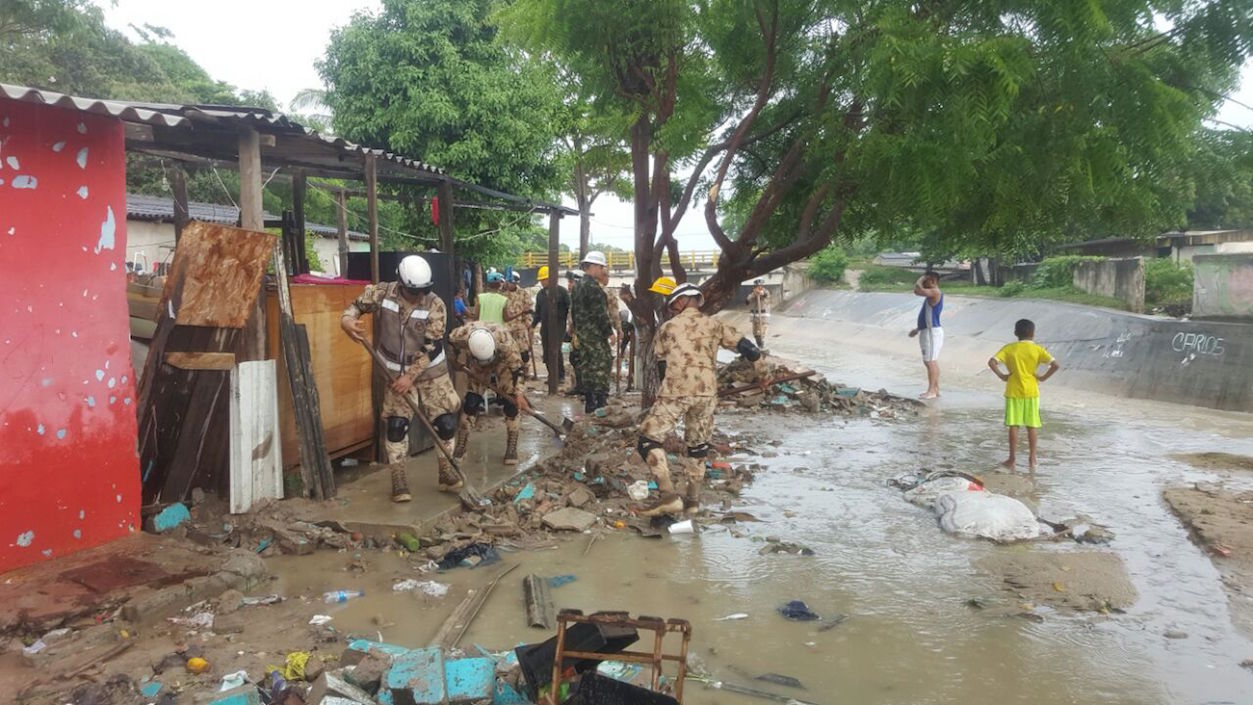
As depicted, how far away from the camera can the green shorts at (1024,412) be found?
781 centimetres

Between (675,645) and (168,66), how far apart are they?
107ft

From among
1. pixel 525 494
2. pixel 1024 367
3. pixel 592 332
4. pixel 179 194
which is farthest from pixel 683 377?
pixel 179 194

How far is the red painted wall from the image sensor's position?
454cm

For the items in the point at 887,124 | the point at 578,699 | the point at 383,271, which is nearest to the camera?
the point at 578,699

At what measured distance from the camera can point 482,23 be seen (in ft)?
51.4

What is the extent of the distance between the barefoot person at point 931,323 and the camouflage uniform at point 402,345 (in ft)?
25.5

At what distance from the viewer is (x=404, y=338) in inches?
251

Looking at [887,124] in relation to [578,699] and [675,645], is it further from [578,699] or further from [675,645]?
[578,699]

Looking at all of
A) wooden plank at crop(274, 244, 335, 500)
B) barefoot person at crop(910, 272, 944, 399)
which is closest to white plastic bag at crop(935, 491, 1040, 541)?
wooden plank at crop(274, 244, 335, 500)

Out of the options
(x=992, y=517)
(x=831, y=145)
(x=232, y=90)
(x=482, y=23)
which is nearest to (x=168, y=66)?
(x=232, y=90)

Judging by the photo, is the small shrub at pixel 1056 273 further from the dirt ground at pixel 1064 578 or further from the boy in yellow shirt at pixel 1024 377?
the dirt ground at pixel 1064 578

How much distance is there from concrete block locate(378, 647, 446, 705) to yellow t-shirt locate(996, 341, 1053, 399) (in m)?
6.19

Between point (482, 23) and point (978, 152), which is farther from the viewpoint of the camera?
point (482, 23)

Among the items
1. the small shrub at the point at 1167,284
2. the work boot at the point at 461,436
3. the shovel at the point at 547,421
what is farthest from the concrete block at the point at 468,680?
the small shrub at the point at 1167,284
